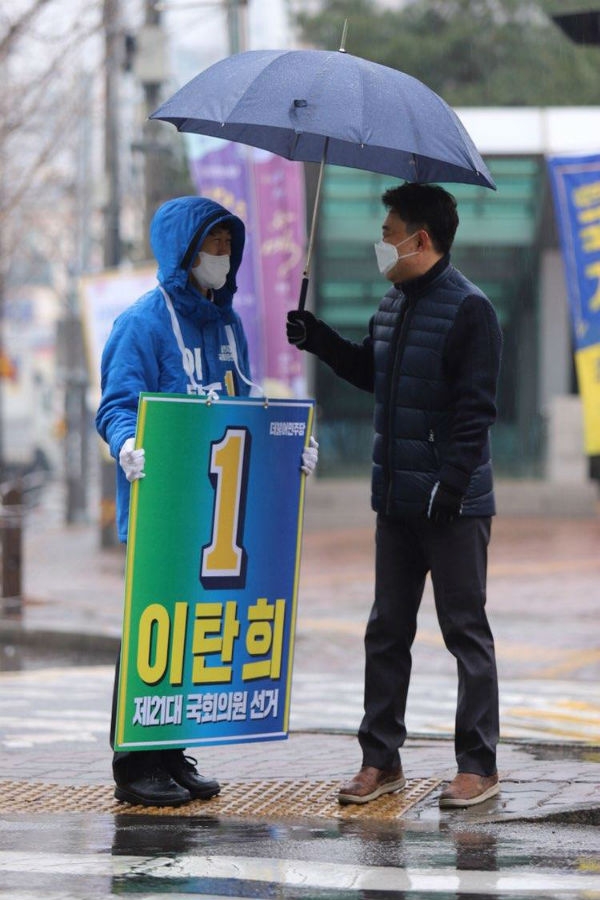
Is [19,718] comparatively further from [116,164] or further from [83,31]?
[116,164]

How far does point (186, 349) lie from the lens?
5.94m

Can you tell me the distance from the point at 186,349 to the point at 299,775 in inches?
65.5

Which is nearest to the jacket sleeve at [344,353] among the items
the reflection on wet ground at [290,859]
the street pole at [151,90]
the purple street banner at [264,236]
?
the reflection on wet ground at [290,859]

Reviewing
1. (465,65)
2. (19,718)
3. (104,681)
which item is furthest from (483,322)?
(465,65)

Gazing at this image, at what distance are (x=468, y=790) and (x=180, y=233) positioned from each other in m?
2.05

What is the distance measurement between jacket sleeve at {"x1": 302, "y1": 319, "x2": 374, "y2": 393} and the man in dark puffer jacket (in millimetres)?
11

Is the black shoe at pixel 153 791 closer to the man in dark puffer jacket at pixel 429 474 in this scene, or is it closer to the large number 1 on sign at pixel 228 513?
the man in dark puffer jacket at pixel 429 474

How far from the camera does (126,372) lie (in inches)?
228

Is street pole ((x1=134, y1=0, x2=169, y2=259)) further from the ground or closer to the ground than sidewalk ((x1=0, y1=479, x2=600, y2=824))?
further from the ground

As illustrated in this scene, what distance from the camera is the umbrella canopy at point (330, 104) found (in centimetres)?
556

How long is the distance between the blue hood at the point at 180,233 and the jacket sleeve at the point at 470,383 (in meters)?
0.87

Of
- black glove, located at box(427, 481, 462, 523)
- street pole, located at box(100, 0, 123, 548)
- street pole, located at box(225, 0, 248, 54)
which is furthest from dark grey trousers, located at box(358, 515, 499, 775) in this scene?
street pole, located at box(100, 0, 123, 548)

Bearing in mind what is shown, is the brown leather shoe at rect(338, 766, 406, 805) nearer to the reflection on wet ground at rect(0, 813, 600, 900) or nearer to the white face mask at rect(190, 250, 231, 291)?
the reflection on wet ground at rect(0, 813, 600, 900)

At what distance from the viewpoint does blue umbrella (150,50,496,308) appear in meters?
5.56
